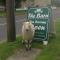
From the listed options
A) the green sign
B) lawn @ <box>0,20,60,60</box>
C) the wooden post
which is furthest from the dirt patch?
the wooden post

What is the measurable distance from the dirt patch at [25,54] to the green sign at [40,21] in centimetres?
123

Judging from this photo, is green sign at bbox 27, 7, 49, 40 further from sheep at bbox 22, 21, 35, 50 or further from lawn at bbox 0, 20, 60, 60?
sheep at bbox 22, 21, 35, 50

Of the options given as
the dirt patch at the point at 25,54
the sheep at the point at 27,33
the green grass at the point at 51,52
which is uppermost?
the sheep at the point at 27,33

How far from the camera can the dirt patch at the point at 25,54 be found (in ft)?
28.1

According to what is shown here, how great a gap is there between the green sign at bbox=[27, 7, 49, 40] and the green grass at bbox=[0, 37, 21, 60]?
84 cm

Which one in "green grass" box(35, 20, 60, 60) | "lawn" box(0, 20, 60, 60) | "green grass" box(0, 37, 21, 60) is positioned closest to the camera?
"green grass" box(35, 20, 60, 60)

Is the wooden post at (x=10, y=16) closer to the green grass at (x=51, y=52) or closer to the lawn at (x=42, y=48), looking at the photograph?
the lawn at (x=42, y=48)

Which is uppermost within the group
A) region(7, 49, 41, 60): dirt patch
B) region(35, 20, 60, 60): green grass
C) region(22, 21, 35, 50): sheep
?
region(22, 21, 35, 50): sheep

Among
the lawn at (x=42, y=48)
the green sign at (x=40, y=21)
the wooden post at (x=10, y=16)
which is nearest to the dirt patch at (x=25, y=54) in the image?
the lawn at (x=42, y=48)

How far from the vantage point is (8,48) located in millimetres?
9727

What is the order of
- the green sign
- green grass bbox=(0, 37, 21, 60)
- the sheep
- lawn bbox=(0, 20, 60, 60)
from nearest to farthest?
1. lawn bbox=(0, 20, 60, 60)
2. green grass bbox=(0, 37, 21, 60)
3. the sheep
4. the green sign

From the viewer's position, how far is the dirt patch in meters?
8.55

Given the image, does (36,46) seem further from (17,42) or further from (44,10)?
(44,10)

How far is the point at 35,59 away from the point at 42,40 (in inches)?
95.5
